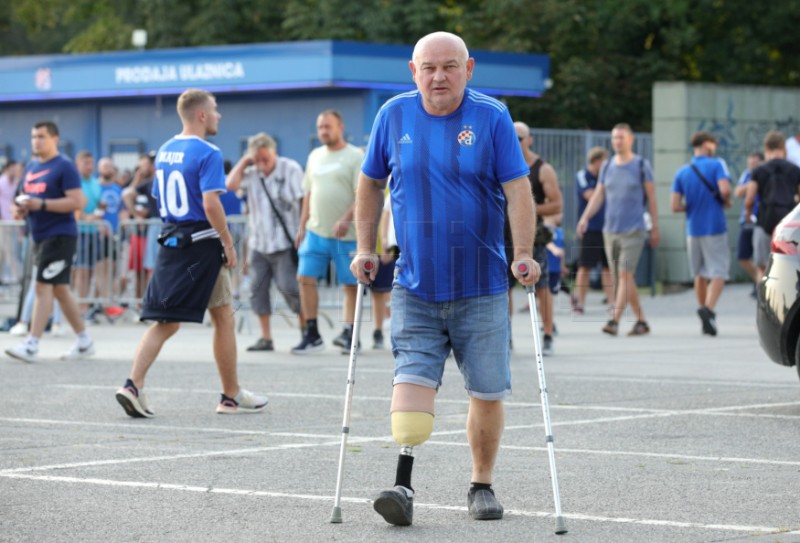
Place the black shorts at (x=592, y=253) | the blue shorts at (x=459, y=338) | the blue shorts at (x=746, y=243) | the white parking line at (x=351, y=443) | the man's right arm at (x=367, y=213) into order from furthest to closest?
the blue shorts at (x=746, y=243), the black shorts at (x=592, y=253), the white parking line at (x=351, y=443), the man's right arm at (x=367, y=213), the blue shorts at (x=459, y=338)

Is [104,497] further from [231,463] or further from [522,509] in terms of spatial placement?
[522,509]

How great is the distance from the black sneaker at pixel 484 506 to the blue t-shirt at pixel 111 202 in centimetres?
1524

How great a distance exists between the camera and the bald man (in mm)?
6719

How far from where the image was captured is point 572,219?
2700cm

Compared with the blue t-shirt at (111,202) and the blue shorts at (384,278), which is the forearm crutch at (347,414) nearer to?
the blue shorts at (384,278)

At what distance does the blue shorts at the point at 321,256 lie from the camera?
48.4 feet

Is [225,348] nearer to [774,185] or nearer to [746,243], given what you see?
[774,185]

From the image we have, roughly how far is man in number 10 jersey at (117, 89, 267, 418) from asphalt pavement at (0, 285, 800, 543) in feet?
0.79

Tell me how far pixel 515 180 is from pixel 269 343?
909 cm

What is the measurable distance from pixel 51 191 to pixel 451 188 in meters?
8.26

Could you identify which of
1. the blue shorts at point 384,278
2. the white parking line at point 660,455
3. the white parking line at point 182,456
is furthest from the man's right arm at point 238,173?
the white parking line at point 660,455

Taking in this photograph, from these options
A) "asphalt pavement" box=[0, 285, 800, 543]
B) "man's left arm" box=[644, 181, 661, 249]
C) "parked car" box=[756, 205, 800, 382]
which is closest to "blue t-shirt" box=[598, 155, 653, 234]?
"man's left arm" box=[644, 181, 661, 249]

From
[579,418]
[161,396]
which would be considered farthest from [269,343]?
[579,418]

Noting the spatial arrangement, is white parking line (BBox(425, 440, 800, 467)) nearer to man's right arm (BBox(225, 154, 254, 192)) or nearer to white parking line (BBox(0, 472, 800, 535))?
white parking line (BBox(0, 472, 800, 535))
